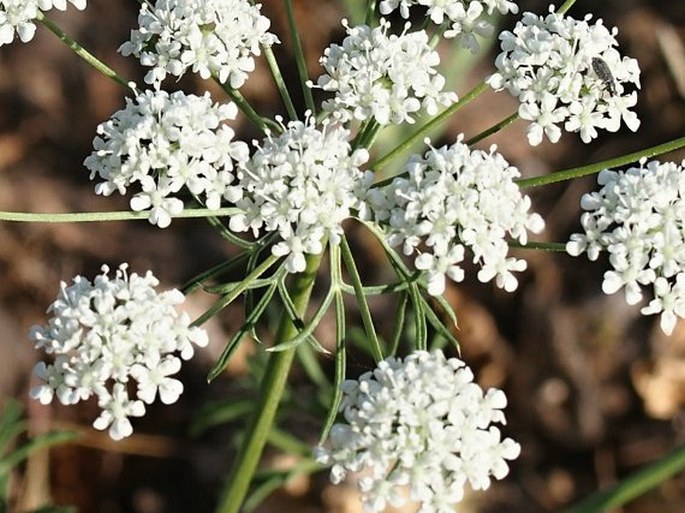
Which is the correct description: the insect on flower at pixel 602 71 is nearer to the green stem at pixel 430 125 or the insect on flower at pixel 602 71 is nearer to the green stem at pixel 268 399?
the green stem at pixel 430 125

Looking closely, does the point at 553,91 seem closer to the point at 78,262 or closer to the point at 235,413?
the point at 235,413

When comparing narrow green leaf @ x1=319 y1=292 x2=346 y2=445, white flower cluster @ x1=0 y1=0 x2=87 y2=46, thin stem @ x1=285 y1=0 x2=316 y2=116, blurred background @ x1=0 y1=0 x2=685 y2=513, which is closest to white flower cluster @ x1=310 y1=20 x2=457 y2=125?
thin stem @ x1=285 y1=0 x2=316 y2=116

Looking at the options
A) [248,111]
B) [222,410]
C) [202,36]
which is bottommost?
[222,410]

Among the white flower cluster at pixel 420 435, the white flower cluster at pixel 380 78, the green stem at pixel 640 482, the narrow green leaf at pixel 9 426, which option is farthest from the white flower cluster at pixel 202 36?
the green stem at pixel 640 482

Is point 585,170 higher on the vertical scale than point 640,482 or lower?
higher

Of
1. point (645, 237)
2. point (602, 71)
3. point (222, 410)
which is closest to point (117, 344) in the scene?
point (645, 237)

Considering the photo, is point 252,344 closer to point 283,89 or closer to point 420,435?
point 283,89

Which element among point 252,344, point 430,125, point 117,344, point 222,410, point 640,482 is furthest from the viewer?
point 252,344
